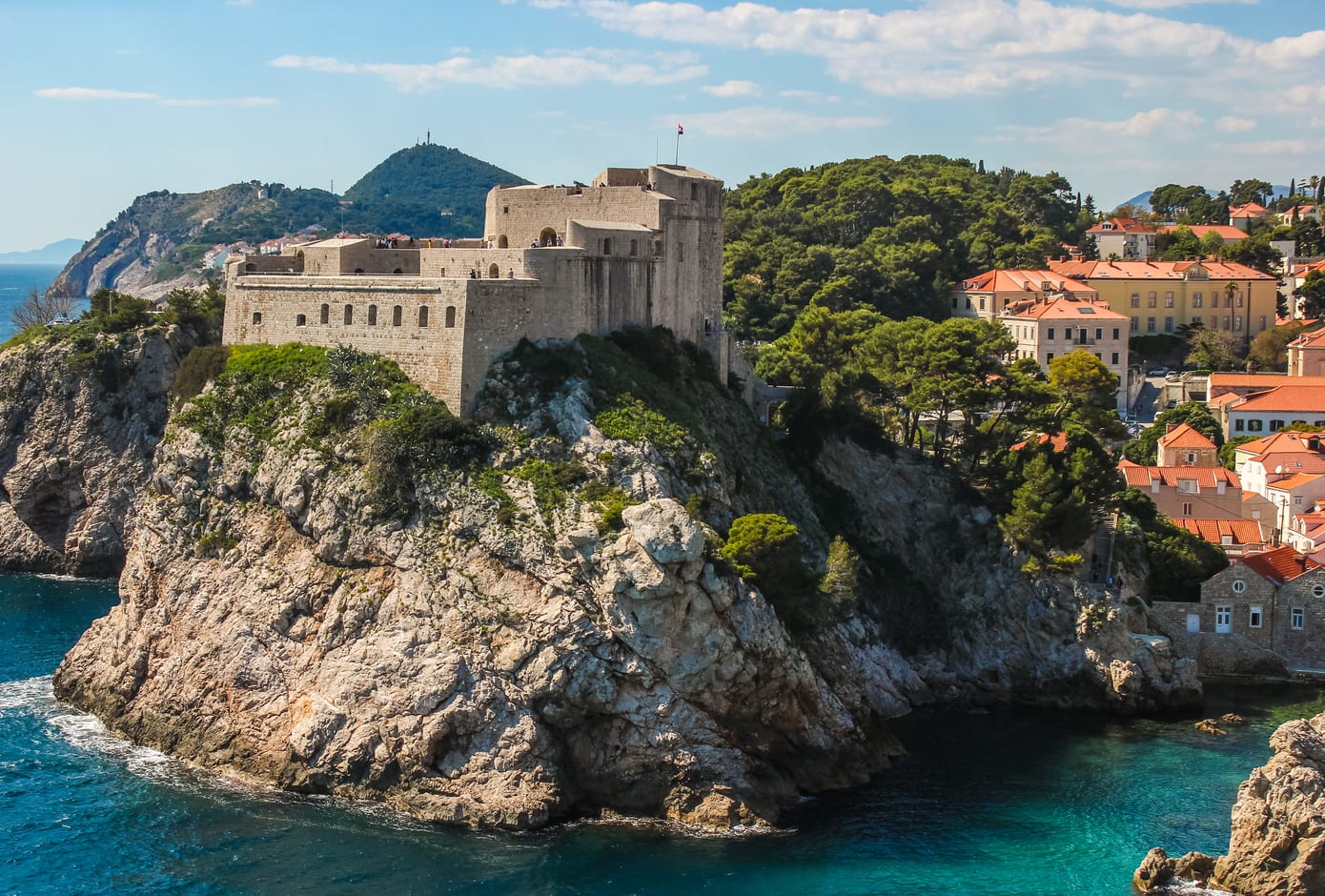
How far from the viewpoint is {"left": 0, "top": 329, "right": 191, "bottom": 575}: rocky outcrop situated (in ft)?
240

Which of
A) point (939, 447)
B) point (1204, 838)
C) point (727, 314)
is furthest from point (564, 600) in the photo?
point (727, 314)

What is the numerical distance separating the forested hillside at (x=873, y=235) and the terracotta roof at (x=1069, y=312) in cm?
622

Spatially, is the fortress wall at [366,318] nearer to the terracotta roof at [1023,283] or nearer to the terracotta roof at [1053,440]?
the terracotta roof at [1053,440]

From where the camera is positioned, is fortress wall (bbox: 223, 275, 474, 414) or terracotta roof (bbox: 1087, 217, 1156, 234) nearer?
fortress wall (bbox: 223, 275, 474, 414)

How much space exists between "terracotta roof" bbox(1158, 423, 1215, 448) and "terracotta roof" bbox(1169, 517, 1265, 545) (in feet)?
23.3

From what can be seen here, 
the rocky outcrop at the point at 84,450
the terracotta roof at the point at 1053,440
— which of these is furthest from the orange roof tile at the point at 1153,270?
the rocky outcrop at the point at 84,450

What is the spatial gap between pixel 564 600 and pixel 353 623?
273 inches

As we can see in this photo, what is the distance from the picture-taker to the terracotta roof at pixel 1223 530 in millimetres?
65062

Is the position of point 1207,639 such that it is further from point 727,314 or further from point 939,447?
point 727,314

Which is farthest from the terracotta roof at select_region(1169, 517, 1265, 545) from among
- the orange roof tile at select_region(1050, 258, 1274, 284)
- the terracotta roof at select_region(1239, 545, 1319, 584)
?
the orange roof tile at select_region(1050, 258, 1274, 284)

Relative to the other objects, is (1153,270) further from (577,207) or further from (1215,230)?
(577,207)

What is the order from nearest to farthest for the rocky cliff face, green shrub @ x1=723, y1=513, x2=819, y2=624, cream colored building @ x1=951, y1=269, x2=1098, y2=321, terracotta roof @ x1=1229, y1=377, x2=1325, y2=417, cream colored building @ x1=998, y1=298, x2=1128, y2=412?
the rocky cliff face
green shrub @ x1=723, y1=513, x2=819, y2=624
terracotta roof @ x1=1229, y1=377, x2=1325, y2=417
cream colored building @ x1=998, y1=298, x2=1128, y2=412
cream colored building @ x1=951, y1=269, x2=1098, y2=321

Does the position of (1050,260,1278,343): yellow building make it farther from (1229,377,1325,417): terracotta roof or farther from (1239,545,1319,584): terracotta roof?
(1239,545,1319,584): terracotta roof

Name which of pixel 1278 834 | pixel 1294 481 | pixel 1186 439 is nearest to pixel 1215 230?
pixel 1186 439
